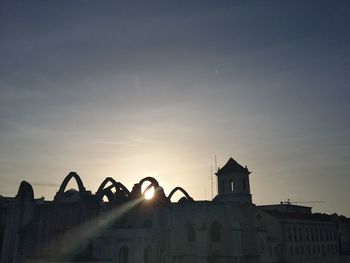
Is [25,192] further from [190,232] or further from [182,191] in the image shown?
[182,191]

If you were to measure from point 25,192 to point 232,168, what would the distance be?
97.9 feet

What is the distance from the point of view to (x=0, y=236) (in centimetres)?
3722

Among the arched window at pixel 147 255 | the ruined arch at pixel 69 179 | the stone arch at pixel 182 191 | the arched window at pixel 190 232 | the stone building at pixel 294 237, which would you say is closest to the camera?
the ruined arch at pixel 69 179

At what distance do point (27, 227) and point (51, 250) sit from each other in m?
3.04

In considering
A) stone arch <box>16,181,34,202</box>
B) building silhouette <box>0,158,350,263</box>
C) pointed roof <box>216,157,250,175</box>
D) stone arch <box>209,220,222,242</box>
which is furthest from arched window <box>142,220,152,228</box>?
pointed roof <box>216,157,250,175</box>

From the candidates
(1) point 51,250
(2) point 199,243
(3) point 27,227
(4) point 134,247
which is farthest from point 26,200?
(2) point 199,243

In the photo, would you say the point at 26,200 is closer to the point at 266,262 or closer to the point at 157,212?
the point at 157,212

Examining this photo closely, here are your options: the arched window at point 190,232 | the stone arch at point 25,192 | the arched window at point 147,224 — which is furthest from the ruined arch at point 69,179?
the arched window at point 190,232

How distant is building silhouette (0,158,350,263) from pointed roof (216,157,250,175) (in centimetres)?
410

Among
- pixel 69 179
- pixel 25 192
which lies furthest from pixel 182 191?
pixel 25 192

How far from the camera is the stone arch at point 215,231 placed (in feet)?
122

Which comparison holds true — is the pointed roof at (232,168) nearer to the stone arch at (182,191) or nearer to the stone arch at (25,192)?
the stone arch at (182,191)

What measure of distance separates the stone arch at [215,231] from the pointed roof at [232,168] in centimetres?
1533

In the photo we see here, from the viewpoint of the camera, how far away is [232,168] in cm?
5222
